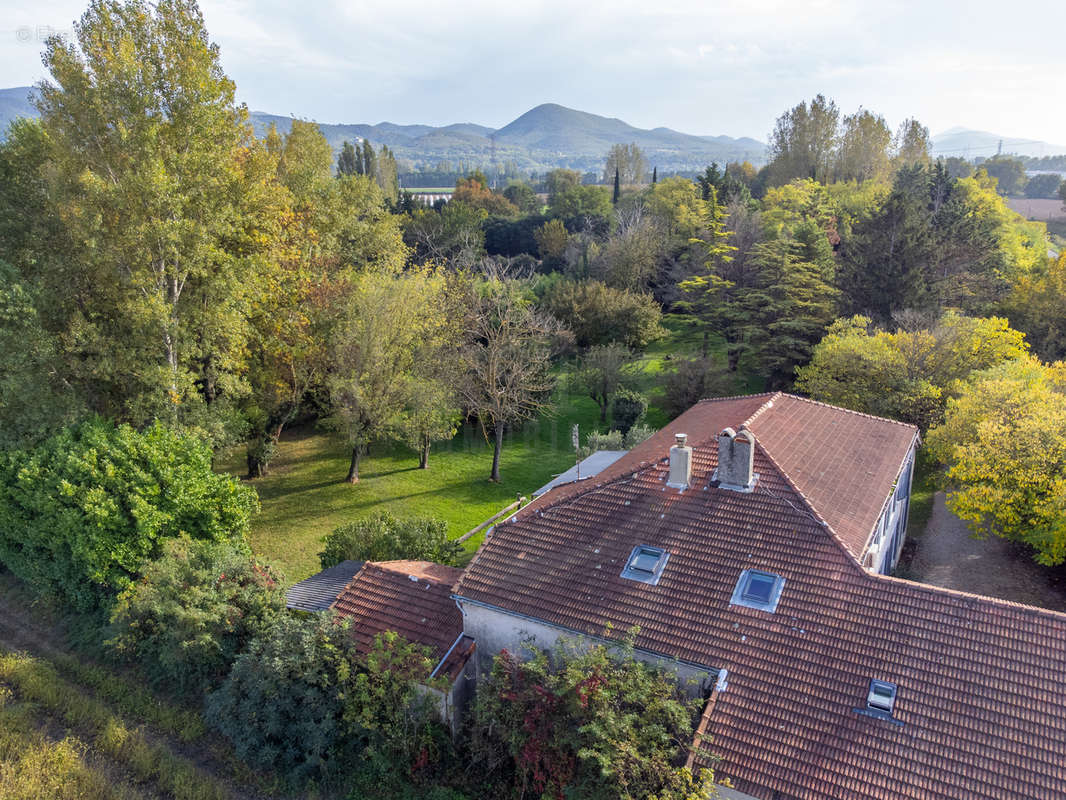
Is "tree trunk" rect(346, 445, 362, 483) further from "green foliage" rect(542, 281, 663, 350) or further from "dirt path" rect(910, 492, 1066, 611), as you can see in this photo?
"dirt path" rect(910, 492, 1066, 611)

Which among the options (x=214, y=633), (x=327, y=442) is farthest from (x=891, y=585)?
(x=327, y=442)

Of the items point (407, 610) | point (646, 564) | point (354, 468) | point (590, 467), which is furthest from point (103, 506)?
point (590, 467)

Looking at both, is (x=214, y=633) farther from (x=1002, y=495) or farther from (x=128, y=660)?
(x=1002, y=495)

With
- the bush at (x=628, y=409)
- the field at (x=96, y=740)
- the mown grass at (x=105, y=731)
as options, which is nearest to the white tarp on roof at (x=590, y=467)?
the bush at (x=628, y=409)

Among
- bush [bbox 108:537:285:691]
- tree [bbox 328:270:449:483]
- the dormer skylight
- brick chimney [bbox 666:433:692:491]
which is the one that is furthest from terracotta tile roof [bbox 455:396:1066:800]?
tree [bbox 328:270:449:483]

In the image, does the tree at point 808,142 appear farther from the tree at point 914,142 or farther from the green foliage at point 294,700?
the green foliage at point 294,700
